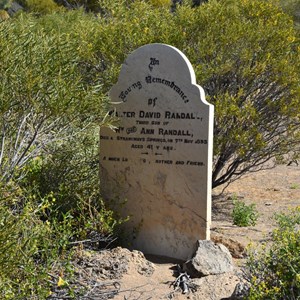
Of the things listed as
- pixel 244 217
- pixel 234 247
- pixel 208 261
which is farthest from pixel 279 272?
pixel 244 217

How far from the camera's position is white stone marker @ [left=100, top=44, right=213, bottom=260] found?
7.93 meters

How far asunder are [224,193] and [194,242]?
4874 mm

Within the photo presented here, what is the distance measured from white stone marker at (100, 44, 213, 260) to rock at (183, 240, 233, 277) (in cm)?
42

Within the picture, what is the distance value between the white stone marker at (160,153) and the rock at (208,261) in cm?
42

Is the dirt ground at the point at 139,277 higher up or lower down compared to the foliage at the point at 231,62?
lower down

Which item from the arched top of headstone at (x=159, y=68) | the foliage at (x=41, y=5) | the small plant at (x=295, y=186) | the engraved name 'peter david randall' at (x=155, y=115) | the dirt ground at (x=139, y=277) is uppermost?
the foliage at (x=41, y=5)

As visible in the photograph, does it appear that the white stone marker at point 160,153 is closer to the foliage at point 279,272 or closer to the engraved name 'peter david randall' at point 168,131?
the engraved name 'peter david randall' at point 168,131

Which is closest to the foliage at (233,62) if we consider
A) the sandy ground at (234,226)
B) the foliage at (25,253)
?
the sandy ground at (234,226)

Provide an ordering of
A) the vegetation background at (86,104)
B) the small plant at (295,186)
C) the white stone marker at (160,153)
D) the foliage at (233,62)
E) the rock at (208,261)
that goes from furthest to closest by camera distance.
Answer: the small plant at (295,186) → the foliage at (233,62) → the white stone marker at (160,153) → the rock at (208,261) → the vegetation background at (86,104)

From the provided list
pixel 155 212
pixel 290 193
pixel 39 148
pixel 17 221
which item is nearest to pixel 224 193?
pixel 290 193

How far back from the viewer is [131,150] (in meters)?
8.38

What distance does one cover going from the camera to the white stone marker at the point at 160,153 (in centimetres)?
793

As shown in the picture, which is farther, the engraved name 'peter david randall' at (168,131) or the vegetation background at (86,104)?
the engraved name 'peter david randall' at (168,131)

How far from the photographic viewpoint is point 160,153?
818 cm
